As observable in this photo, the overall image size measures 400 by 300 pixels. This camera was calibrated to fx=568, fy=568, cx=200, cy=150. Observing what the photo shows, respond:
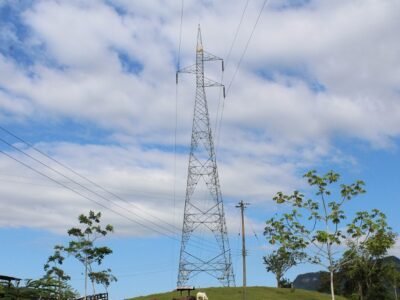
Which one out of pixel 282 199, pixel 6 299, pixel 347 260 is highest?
pixel 282 199

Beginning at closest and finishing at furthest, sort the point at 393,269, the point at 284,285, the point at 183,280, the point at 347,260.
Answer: the point at 347,260 < the point at 183,280 < the point at 393,269 < the point at 284,285

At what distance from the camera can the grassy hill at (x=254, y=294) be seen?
89.1m

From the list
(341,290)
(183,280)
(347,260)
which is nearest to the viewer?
(347,260)

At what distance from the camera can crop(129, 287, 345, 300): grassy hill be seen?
89062 mm

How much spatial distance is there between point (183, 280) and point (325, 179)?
37.3 metres

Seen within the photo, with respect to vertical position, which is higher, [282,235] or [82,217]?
[82,217]

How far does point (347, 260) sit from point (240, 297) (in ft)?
119

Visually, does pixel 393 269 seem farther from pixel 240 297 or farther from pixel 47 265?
pixel 47 265

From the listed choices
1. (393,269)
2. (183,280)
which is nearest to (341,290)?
(393,269)

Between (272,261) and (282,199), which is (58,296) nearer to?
(282,199)

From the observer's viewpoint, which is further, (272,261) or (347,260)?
(272,261)

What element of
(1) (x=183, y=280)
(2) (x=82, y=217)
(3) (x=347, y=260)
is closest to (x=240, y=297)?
(1) (x=183, y=280)

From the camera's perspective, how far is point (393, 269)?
120m

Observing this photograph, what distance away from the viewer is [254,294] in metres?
94.6
